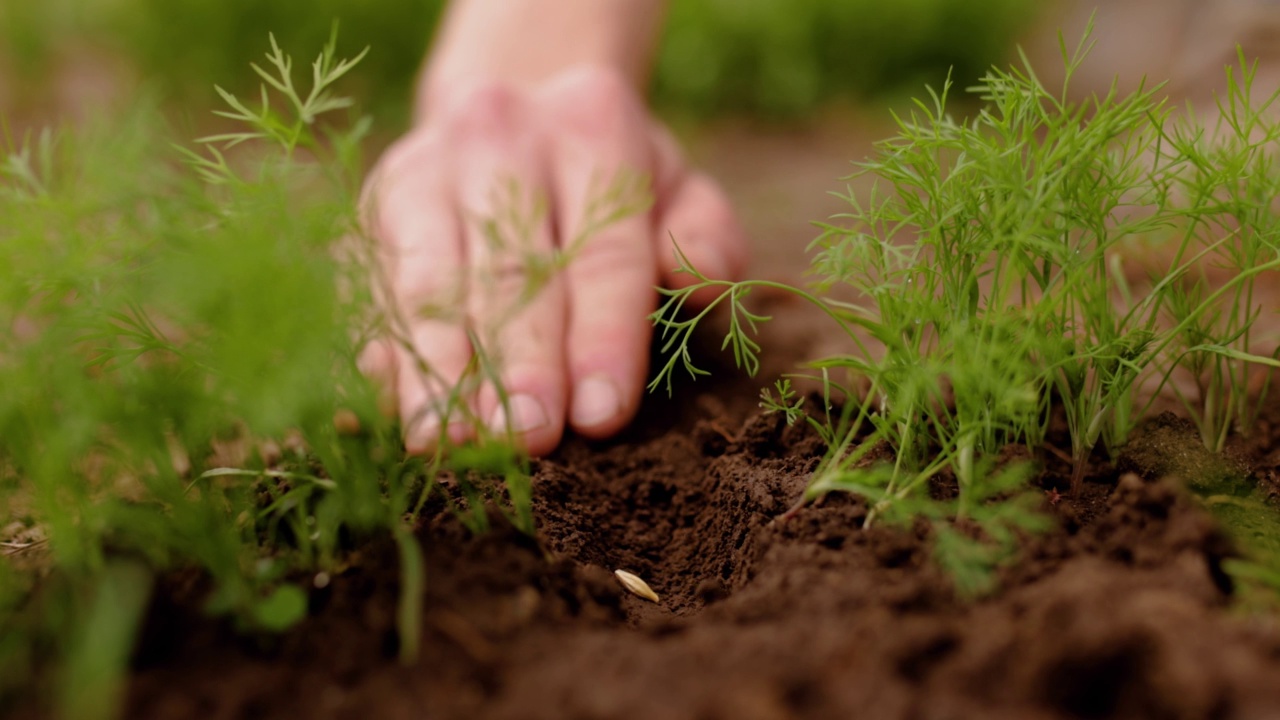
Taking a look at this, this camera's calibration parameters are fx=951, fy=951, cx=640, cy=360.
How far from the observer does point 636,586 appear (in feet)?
3.26

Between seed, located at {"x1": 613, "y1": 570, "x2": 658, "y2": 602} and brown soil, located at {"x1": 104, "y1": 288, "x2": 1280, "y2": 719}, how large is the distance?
0.05 metres

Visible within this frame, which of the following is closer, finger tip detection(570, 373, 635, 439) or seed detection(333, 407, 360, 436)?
seed detection(333, 407, 360, 436)

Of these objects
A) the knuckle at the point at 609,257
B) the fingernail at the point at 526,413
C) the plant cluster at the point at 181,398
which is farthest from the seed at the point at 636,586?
the knuckle at the point at 609,257

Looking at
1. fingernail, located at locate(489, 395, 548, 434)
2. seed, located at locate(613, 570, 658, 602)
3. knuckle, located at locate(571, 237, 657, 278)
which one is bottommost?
seed, located at locate(613, 570, 658, 602)

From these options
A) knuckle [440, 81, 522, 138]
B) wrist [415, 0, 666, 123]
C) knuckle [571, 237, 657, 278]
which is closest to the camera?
knuckle [571, 237, 657, 278]

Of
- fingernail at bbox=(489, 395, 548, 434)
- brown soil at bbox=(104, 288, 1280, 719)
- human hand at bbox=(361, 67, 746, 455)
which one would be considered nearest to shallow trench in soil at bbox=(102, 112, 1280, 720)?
brown soil at bbox=(104, 288, 1280, 719)

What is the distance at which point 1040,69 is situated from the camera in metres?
3.85

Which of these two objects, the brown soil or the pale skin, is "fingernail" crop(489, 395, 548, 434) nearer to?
the pale skin

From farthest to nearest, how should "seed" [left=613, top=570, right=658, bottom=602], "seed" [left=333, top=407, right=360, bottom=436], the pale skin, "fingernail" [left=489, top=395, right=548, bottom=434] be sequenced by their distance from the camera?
the pale skin < "fingernail" [left=489, top=395, right=548, bottom=434] < "seed" [left=613, top=570, right=658, bottom=602] < "seed" [left=333, top=407, right=360, bottom=436]

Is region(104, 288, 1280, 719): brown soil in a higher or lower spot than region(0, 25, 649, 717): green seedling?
lower

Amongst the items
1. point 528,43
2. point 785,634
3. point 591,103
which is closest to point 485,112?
point 591,103

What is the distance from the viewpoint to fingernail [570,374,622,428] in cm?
133

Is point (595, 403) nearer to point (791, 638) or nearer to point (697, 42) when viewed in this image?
point (791, 638)

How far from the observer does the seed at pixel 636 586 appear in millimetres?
988
